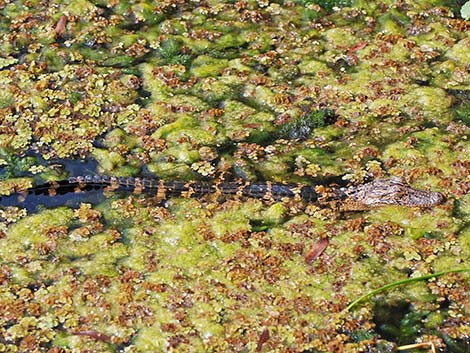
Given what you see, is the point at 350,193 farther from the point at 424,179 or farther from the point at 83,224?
the point at 83,224

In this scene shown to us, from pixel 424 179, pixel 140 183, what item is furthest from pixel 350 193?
pixel 140 183

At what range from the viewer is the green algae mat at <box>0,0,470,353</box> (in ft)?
11.9

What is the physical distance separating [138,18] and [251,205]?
7.33 ft

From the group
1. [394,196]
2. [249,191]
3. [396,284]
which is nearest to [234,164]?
[249,191]

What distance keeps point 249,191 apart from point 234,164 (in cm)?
30

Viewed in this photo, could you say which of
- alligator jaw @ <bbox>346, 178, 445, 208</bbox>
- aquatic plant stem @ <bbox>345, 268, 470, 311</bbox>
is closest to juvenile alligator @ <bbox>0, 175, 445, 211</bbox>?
alligator jaw @ <bbox>346, 178, 445, 208</bbox>

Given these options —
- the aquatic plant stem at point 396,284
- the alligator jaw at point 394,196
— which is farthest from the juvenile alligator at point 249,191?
the aquatic plant stem at point 396,284

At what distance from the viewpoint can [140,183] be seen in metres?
4.43

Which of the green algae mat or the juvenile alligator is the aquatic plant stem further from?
the juvenile alligator

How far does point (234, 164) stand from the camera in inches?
182

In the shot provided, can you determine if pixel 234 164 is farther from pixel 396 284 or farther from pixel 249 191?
pixel 396 284

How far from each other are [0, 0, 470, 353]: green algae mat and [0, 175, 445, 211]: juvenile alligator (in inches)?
2.7

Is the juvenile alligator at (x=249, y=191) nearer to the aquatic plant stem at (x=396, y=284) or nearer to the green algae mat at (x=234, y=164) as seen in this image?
the green algae mat at (x=234, y=164)

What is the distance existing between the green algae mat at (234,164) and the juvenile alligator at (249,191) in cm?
7
